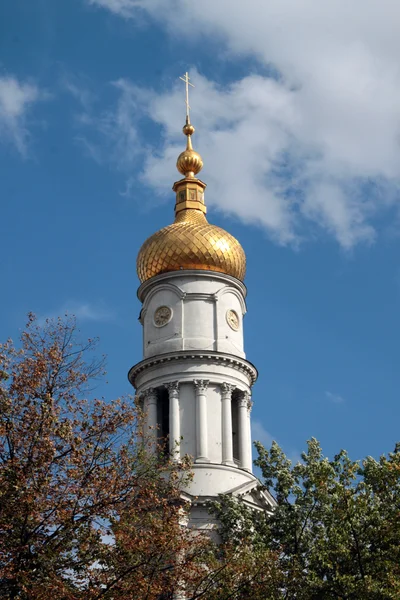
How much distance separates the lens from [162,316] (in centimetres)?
4731

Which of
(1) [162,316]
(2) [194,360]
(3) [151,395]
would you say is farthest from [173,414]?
(1) [162,316]

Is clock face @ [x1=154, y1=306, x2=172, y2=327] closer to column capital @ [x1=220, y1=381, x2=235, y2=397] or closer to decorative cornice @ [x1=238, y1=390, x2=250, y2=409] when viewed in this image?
column capital @ [x1=220, y1=381, x2=235, y2=397]

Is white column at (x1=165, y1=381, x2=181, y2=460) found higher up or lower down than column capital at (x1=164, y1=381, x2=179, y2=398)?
lower down

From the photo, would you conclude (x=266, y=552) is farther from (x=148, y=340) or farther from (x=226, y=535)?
(x=148, y=340)

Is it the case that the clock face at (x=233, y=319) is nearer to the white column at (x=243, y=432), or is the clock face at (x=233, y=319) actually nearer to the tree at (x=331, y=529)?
the white column at (x=243, y=432)

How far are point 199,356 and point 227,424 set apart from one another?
3133mm

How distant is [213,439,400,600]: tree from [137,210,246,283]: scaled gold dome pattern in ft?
50.9

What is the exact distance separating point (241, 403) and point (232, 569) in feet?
66.1

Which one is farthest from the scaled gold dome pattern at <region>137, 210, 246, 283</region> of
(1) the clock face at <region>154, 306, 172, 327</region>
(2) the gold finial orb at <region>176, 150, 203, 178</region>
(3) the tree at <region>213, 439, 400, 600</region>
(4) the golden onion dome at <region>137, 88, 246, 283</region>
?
(3) the tree at <region>213, 439, 400, 600</region>

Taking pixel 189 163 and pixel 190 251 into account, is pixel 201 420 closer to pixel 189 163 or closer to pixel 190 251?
pixel 190 251

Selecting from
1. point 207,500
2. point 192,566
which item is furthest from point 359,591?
point 207,500

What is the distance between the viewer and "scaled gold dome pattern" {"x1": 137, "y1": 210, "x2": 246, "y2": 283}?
4797cm

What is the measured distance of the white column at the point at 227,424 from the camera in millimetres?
44500

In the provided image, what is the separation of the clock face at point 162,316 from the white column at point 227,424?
155 inches
